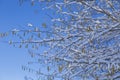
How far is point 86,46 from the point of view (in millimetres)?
6207

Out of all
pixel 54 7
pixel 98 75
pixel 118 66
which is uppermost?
pixel 54 7

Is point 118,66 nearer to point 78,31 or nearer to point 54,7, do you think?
point 78,31

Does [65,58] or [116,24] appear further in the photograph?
[65,58]

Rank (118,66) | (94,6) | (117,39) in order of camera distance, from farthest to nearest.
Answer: (117,39)
(94,6)
(118,66)

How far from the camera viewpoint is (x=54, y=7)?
674 cm

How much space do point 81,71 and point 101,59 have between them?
617 mm

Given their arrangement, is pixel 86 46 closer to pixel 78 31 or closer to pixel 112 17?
pixel 78 31

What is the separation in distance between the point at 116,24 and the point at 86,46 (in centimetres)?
87

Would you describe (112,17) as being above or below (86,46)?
above

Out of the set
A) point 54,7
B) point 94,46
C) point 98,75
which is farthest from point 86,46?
point 54,7

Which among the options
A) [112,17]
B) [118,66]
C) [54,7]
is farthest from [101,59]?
[54,7]

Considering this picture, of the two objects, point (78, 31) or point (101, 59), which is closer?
point (101, 59)

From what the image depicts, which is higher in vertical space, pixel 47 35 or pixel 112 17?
pixel 112 17

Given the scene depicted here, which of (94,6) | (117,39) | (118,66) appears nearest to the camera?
(118,66)
